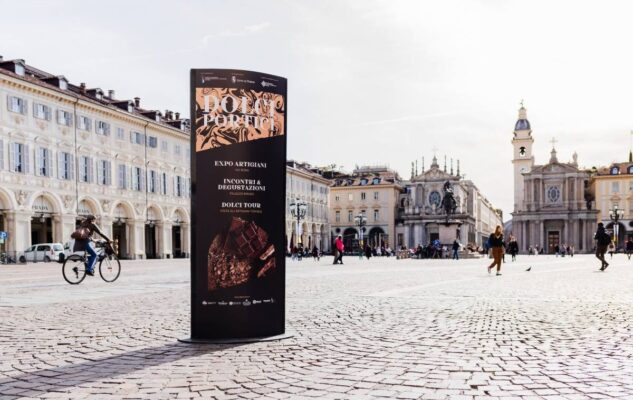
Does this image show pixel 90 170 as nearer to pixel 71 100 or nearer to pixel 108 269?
pixel 71 100

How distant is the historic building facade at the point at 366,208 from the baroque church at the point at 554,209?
742 inches

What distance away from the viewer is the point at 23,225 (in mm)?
41344

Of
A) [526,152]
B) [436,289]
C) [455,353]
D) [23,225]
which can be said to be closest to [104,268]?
[436,289]

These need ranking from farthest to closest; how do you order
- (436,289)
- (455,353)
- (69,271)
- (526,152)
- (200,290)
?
(526,152), (69,271), (436,289), (200,290), (455,353)

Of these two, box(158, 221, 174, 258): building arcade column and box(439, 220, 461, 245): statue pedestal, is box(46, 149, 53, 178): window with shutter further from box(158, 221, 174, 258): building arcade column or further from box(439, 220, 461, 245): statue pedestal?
box(439, 220, 461, 245): statue pedestal

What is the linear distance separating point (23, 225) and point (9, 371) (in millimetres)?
38890

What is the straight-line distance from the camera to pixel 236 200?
6762 mm

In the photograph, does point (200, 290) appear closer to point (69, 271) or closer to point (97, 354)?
point (97, 354)

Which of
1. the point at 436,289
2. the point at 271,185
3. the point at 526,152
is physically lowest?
the point at 436,289

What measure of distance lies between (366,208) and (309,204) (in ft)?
56.1

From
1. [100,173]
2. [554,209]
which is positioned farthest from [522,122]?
[100,173]

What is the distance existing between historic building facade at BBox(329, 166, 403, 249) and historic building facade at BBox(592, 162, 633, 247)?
29.4 metres

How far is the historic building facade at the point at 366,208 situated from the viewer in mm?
102750

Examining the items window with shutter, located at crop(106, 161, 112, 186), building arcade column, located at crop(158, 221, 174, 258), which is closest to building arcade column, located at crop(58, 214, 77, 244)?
window with shutter, located at crop(106, 161, 112, 186)
